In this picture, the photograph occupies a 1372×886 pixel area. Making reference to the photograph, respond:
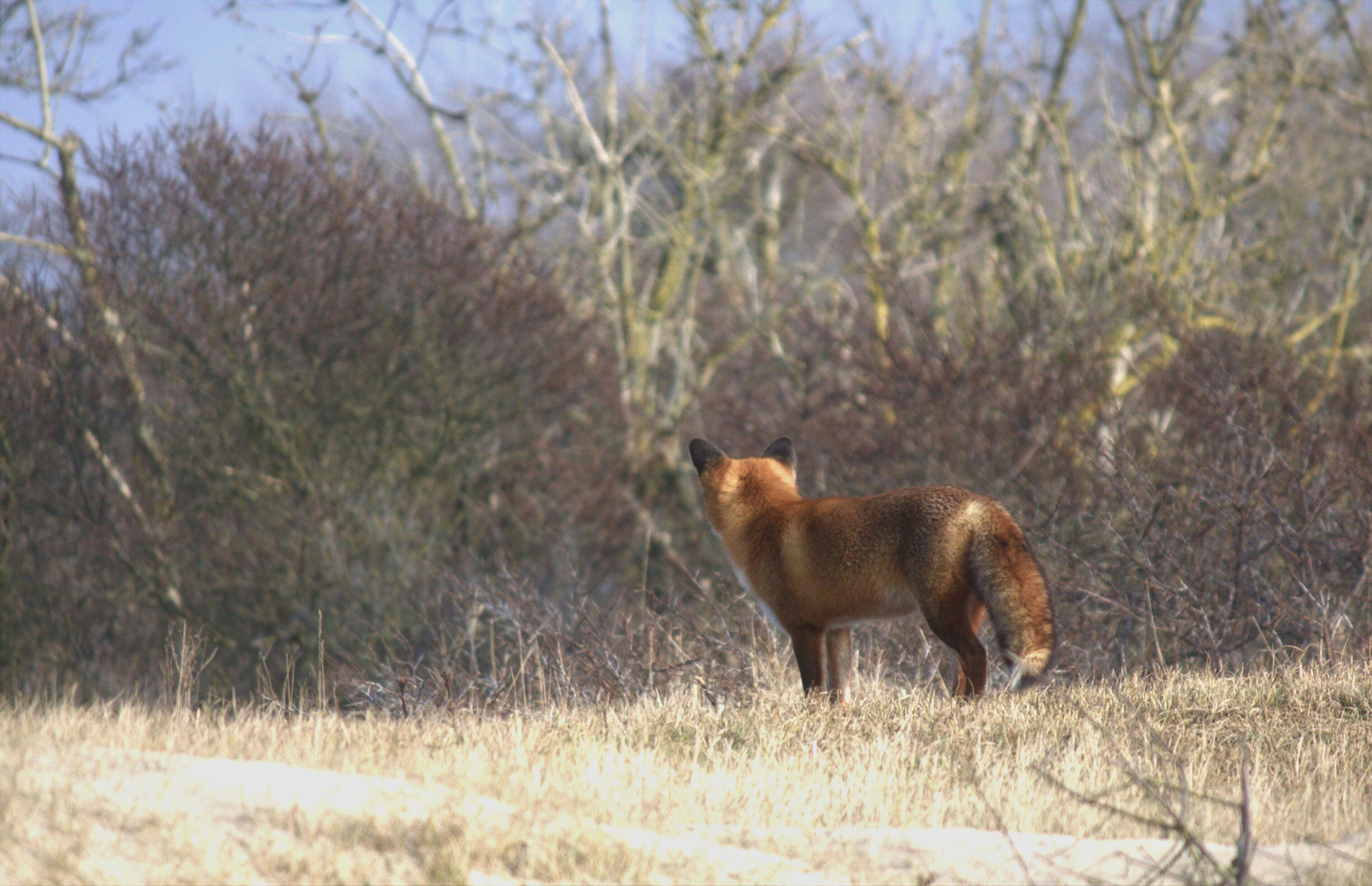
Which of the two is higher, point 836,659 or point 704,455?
point 704,455

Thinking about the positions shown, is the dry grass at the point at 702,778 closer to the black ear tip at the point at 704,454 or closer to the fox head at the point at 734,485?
the fox head at the point at 734,485

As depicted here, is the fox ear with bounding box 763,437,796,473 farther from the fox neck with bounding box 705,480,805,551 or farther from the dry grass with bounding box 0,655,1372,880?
the dry grass with bounding box 0,655,1372,880

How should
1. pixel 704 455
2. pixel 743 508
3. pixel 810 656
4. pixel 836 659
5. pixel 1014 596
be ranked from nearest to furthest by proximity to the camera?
pixel 1014 596
pixel 810 656
pixel 836 659
pixel 743 508
pixel 704 455

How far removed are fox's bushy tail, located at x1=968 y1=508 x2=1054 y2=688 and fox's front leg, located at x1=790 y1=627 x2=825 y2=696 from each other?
843 mm

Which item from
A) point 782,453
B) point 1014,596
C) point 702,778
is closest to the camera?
point 702,778

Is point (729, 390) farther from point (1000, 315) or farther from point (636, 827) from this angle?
point (636, 827)

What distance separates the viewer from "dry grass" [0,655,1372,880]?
367 cm

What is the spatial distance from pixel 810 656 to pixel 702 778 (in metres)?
1.19

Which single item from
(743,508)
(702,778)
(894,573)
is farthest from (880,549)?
(702,778)

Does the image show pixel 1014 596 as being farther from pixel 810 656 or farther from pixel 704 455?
pixel 704 455

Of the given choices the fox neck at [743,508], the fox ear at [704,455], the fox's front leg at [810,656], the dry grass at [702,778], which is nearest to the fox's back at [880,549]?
the fox's front leg at [810,656]

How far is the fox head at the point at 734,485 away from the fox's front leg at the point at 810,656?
0.74m

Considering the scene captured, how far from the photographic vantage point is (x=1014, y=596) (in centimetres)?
565

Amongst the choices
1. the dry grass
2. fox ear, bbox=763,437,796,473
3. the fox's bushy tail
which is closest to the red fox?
the fox's bushy tail
